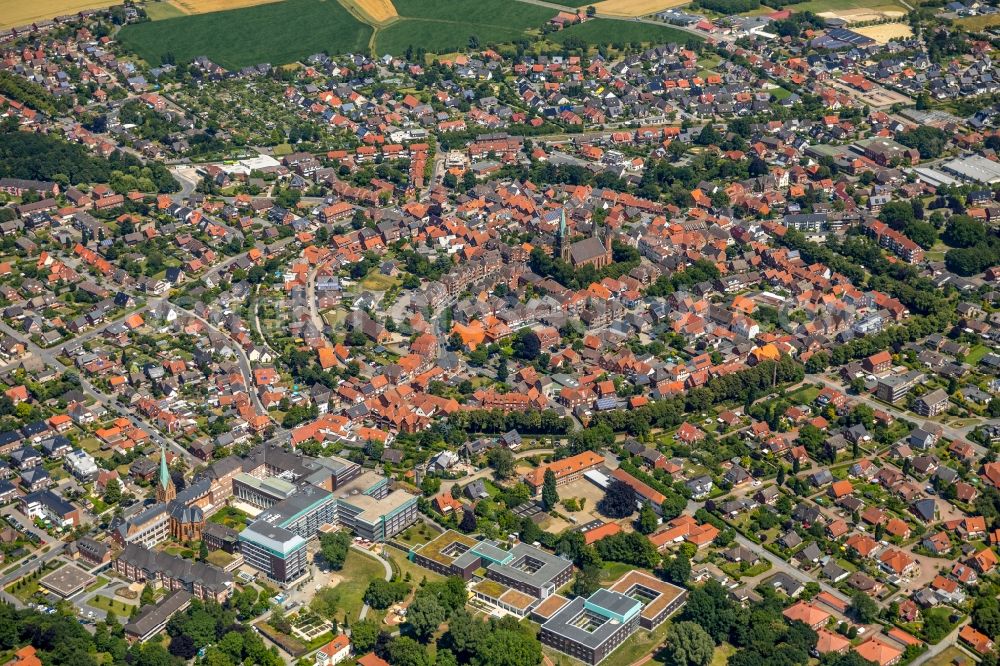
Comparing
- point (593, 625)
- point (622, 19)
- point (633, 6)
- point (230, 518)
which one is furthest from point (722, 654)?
point (633, 6)

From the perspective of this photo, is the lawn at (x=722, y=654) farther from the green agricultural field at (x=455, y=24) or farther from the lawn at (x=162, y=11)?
the lawn at (x=162, y=11)

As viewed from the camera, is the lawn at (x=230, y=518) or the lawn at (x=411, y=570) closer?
the lawn at (x=411, y=570)

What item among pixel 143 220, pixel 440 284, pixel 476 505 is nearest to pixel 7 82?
pixel 143 220

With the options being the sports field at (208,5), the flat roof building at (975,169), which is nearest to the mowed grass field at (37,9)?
the sports field at (208,5)

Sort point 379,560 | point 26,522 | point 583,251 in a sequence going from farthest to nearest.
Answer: point 583,251, point 26,522, point 379,560

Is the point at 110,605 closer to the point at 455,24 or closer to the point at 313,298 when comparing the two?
the point at 313,298

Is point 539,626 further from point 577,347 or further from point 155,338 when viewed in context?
point 155,338
